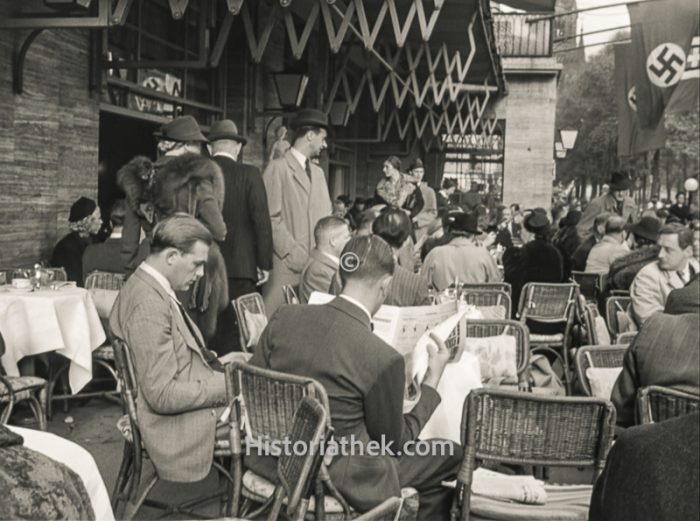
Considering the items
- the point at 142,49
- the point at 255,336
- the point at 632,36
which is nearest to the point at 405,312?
the point at 255,336

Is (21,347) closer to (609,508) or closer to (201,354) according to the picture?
(201,354)

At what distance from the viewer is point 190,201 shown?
240 inches

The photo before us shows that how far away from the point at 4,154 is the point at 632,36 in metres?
10.5

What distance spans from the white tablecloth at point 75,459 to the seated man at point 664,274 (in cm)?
484

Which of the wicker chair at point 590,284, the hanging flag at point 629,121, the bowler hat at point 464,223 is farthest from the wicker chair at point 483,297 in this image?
the hanging flag at point 629,121

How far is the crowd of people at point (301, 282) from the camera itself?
11.9 ft

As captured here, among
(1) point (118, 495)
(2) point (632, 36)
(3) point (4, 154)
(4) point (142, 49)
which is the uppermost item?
(2) point (632, 36)

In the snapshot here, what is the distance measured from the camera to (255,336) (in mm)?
5586

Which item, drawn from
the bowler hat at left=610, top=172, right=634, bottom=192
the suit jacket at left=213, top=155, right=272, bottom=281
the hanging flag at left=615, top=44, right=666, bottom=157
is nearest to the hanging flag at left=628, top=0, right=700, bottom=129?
the hanging flag at left=615, top=44, right=666, bottom=157

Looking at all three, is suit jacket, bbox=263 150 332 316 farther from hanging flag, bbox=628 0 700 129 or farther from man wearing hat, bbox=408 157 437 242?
hanging flag, bbox=628 0 700 129

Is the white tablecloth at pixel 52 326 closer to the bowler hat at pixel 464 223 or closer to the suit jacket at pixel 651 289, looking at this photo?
the bowler hat at pixel 464 223

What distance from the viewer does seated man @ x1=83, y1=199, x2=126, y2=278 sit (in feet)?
26.1

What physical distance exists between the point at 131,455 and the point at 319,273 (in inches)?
91.3

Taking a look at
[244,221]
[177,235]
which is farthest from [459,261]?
[177,235]
